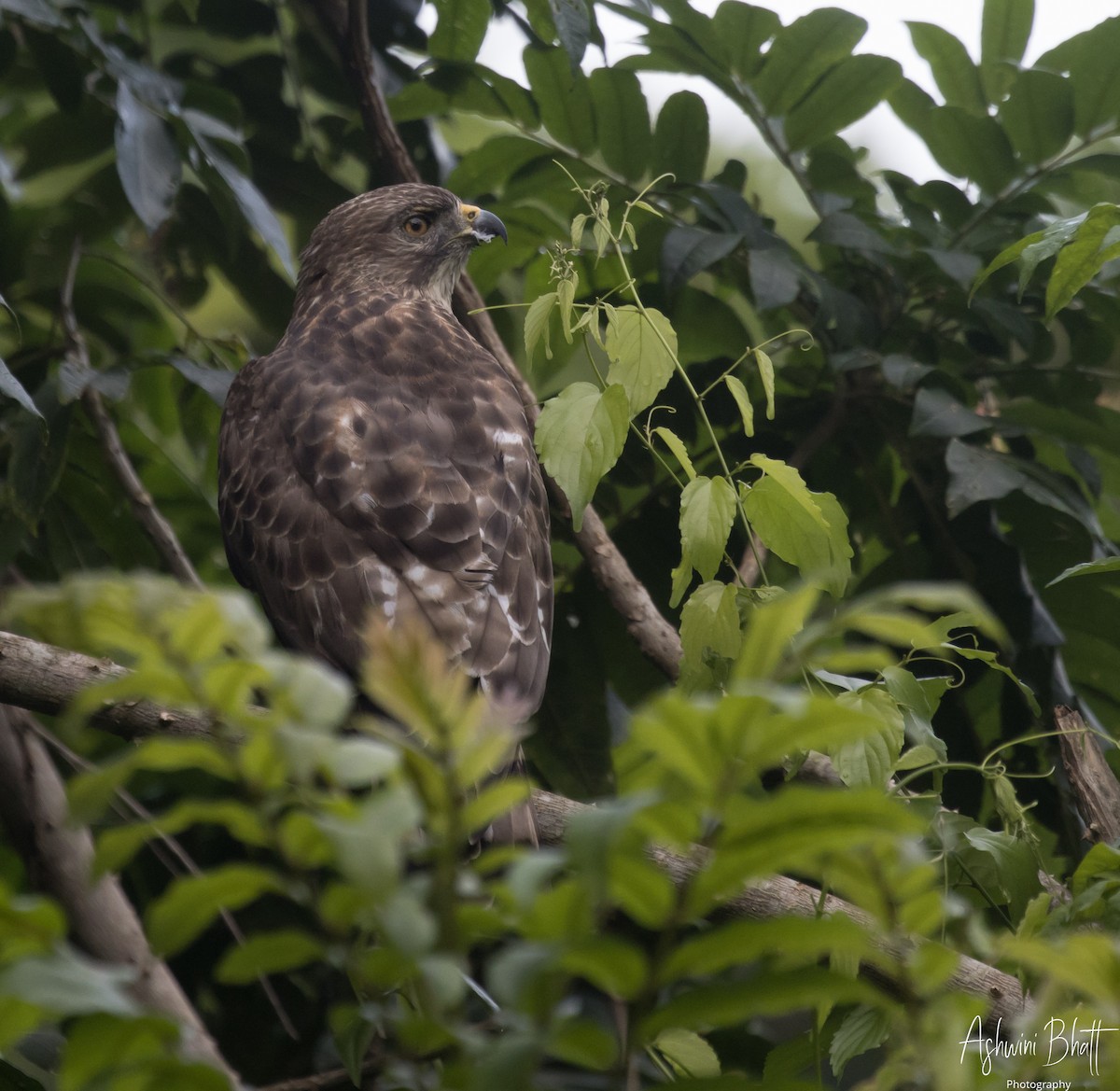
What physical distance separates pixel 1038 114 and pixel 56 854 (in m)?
3.40

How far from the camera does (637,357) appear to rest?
2.35 m

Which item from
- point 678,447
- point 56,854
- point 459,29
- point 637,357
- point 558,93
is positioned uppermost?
point 459,29

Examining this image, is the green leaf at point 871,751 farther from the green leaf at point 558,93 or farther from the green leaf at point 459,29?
the green leaf at point 459,29

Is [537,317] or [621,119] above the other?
[621,119]

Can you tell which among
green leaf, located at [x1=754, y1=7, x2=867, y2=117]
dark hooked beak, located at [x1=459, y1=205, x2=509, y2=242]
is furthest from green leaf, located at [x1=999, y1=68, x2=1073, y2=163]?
dark hooked beak, located at [x1=459, y1=205, x2=509, y2=242]

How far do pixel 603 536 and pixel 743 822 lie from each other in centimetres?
253

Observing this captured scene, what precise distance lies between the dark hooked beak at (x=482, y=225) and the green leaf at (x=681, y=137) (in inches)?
19.8

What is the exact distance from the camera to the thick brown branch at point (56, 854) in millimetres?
3412

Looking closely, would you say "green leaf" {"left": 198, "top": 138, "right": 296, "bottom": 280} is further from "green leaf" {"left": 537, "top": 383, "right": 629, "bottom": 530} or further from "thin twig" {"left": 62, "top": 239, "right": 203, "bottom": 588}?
"green leaf" {"left": 537, "top": 383, "right": 629, "bottom": 530}

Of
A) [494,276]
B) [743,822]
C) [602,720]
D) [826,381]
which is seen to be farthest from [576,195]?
[743,822]

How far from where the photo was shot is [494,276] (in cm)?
428

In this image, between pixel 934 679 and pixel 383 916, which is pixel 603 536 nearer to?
pixel 934 679

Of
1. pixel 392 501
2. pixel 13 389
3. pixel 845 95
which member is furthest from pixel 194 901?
pixel 845 95

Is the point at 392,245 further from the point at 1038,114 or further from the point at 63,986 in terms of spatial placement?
the point at 63,986
